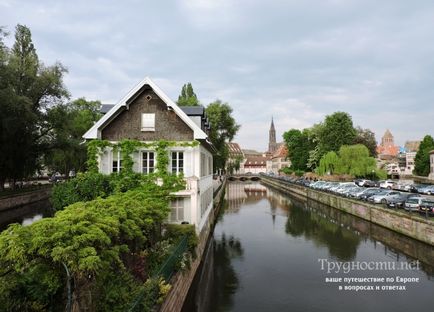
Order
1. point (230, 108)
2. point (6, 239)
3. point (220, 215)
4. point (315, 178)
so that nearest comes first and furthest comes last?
point (6, 239), point (220, 215), point (230, 108), point (315, 178)

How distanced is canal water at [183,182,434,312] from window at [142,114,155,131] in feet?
30.3

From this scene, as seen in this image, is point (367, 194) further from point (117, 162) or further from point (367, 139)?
point (367, 139)

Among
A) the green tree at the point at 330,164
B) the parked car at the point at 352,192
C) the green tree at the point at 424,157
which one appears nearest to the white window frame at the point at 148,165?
the parked car at the point at 352,192

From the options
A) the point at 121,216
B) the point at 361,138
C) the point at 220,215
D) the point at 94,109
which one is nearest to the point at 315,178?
the point at 361,138

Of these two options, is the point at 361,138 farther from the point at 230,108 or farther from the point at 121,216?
the point at 121,216

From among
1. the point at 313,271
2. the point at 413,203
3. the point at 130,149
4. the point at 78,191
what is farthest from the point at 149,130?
the point at 413,203

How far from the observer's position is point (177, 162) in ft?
68.0

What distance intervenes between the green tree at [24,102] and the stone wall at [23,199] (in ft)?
11.0

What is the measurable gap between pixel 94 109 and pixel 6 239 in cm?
6550

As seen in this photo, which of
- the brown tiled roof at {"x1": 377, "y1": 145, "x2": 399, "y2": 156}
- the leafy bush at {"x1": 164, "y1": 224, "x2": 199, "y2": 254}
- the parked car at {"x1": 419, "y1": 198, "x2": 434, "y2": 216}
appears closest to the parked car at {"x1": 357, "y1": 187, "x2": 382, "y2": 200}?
the parked car at {"x1": 419, "y1": 198, "x2": 434, "y2": 216}

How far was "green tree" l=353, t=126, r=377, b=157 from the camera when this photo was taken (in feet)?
271

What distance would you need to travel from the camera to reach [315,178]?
78812mm

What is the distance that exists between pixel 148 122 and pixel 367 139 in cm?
7779

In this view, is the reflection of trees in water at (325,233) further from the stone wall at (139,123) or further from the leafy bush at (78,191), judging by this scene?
the leafy bush at (78,191)
